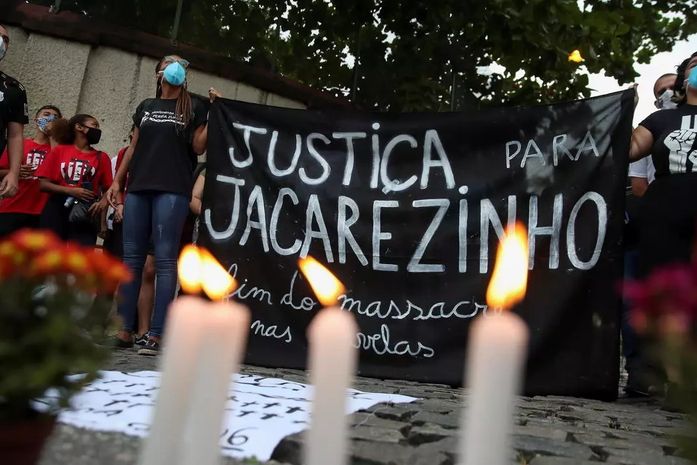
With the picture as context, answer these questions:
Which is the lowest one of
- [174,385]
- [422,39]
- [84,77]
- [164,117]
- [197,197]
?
[174,385]

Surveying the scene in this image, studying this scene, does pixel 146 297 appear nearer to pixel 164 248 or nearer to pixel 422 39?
pixel 164 248

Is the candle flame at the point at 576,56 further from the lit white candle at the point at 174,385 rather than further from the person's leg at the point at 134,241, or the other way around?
the lit white candle at the point at 174,385

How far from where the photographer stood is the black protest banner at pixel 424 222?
12.0 feet

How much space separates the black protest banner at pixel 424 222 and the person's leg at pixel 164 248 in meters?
0.24

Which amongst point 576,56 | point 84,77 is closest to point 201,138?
point 84,77

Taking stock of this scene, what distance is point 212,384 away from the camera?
569mm

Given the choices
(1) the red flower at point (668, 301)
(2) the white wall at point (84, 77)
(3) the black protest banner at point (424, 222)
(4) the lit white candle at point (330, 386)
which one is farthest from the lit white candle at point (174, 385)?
(2) the white wall at point (84, 77)

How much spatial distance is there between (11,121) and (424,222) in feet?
7.88

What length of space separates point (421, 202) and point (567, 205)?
793mm

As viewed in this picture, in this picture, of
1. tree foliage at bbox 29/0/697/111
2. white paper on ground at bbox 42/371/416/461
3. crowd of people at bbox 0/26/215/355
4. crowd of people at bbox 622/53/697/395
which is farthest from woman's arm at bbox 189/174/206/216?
crowd of people at bbox 622/53/697/395

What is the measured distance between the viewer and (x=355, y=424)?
227 centimetres

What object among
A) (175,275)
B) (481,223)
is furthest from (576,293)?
(175,275)

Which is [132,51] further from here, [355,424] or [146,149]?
[355,424]

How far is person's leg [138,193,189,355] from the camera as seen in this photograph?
4.15 m
